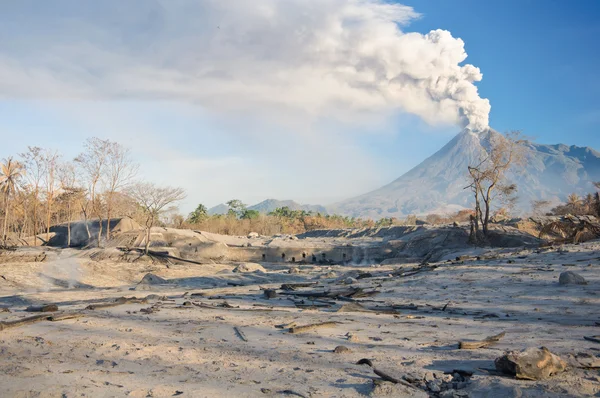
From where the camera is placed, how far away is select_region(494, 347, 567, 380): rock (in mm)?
3482

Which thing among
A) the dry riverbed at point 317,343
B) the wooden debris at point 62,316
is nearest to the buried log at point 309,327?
the dry riverbed at point 317,343

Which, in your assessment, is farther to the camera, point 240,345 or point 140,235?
point 140,235

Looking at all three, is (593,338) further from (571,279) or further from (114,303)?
(114,303)

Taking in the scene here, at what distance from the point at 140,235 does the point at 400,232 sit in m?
21.2

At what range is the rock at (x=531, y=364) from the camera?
348 centimetres

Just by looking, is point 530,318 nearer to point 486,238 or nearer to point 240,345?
point 240,345

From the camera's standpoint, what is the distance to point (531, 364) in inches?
138

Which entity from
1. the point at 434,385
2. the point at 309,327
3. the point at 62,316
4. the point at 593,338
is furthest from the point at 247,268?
the point at 434,385

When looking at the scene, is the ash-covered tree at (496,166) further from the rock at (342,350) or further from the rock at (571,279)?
the rock at (342,350)

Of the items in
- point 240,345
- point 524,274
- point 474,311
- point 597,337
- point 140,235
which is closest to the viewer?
point 597,337

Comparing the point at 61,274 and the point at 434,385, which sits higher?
the point at 434,385

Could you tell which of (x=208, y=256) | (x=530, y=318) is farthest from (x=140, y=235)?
(x=530, y=318)

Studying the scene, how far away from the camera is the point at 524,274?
34.9 ft

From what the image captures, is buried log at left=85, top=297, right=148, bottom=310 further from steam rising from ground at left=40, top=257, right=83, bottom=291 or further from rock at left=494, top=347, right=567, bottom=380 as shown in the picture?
steam rising from ground at left=40, top=257, right=83, bottom=291
